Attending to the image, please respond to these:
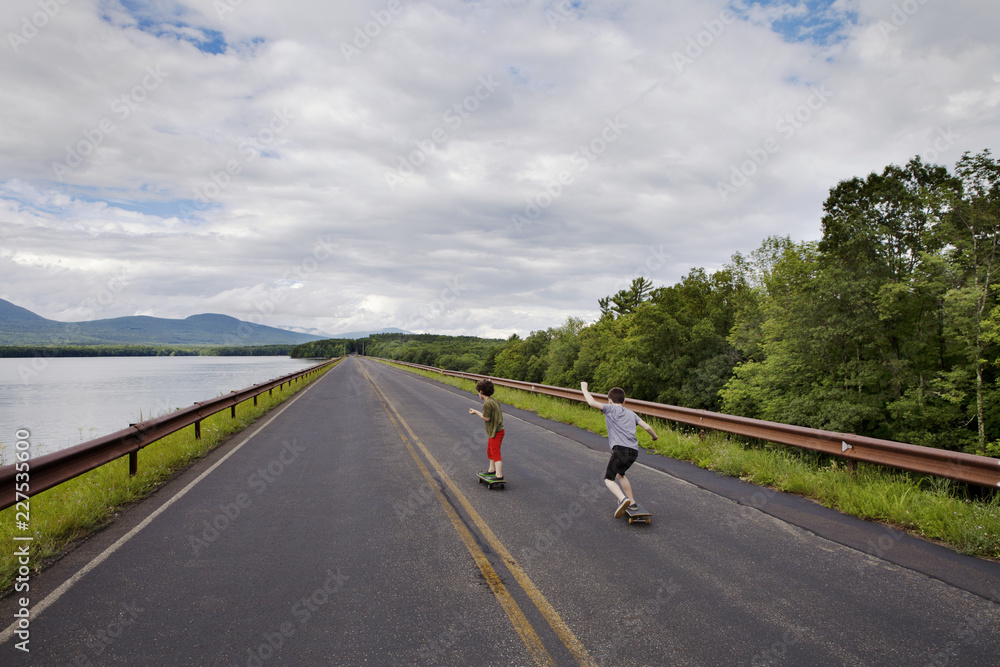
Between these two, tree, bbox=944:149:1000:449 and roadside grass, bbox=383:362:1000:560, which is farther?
tree, bbox=944:149:1000:449

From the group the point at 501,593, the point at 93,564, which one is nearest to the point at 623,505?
the point at 501,593

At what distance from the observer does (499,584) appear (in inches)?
159

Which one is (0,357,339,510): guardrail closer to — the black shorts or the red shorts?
the red shorts

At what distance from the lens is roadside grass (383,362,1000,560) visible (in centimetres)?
497

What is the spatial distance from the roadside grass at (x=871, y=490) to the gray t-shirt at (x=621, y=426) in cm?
279

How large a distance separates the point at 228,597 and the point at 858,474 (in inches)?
298

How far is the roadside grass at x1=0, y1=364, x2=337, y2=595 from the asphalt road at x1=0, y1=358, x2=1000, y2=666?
27cm

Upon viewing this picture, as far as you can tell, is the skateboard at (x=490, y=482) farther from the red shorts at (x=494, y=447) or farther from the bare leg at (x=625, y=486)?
the bare leg at (x=625, y=486)

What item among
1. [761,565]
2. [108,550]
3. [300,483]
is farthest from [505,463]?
[108,550]

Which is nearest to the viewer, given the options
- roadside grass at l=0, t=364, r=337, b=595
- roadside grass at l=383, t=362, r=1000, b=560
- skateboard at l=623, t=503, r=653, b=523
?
roadside grass at l=0, t=364, r=337, b=595

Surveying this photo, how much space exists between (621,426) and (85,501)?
250 inches

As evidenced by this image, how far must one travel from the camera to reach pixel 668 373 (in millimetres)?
30188

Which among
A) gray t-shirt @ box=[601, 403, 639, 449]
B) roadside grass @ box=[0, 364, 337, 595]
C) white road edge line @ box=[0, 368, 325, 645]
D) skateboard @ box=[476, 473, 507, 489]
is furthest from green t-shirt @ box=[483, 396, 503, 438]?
roadside grass @ box=[0, 364, 337, 595]

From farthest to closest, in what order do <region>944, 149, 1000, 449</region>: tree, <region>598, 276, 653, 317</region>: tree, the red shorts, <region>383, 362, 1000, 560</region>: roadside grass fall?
<region>598, 276, 653, 317</region>: tree → <region>944, 149, 1000, 449</region>: tree → the red shorts → <region>383, 362, 1000, 560</region>: roadside grass
